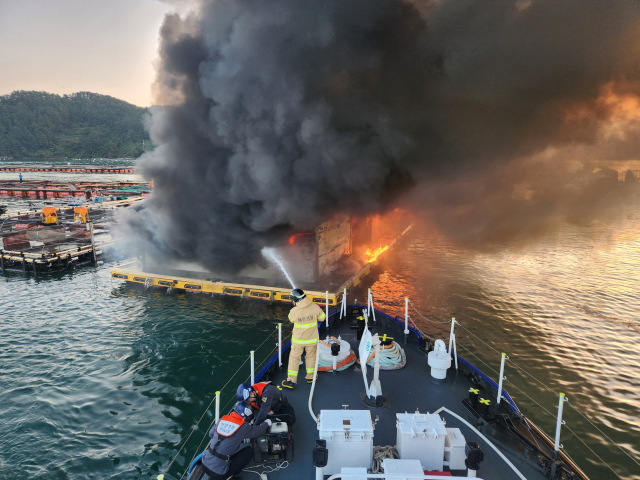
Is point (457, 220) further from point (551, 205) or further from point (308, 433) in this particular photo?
point (308, 433)

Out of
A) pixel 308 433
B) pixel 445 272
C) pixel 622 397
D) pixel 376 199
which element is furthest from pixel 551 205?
pixel 308 433

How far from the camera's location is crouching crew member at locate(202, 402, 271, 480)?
4.85 meters

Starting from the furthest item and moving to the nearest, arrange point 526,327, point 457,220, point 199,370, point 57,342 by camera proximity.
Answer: point 457,220 < point 526,327 < point 57,342 < point 199,370

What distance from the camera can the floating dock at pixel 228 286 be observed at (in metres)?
16.7

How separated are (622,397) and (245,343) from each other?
12199 millimetres

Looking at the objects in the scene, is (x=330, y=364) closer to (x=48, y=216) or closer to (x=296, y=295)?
(x=296, y=295)

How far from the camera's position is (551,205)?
55.5 m

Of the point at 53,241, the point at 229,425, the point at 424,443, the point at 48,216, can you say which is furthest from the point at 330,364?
the point at 48,216

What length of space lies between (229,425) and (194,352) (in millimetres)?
9200

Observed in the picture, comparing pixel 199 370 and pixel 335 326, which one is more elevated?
pixel 335 326

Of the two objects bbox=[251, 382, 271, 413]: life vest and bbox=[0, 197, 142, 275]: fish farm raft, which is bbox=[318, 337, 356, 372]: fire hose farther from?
bbox=[0, 197, 142, 275]: fish farm raft

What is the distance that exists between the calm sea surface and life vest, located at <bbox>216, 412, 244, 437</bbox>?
4.41 metres

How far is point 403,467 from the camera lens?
4.09 meters

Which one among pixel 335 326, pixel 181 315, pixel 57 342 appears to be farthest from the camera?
pixel 181 315
